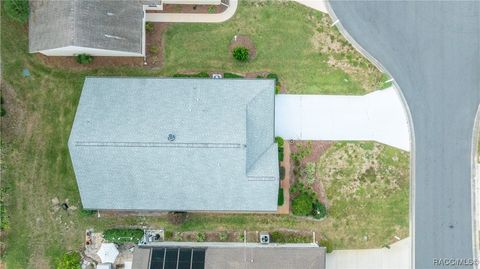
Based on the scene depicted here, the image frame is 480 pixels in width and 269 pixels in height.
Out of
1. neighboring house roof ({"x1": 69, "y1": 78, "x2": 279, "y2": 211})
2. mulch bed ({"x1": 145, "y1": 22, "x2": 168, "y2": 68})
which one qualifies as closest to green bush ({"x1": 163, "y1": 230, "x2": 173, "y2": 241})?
neighboring house roof ({"x1": 69, "y1": 78, "x2": 279, "y2": 211})

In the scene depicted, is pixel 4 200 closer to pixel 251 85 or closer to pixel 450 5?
pixel 251 85

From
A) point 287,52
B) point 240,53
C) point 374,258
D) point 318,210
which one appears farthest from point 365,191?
point 240,53

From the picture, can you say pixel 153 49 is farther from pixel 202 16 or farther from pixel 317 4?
pixel 317 4

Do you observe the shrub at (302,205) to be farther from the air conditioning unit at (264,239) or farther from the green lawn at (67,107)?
the air conditioning unit at (264,239)

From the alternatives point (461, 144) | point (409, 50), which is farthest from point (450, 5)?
point (461, 144)

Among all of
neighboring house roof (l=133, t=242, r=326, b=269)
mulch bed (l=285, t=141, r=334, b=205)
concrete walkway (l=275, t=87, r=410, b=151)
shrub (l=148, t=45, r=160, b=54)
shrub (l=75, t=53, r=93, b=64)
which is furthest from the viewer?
shrub (l=148, t=45, r=160, b=54)

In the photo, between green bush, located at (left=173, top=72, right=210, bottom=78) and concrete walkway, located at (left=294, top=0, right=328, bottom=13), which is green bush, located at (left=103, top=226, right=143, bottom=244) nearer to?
green bush, located at (left=173, top=72, right=210, bottom=78)
